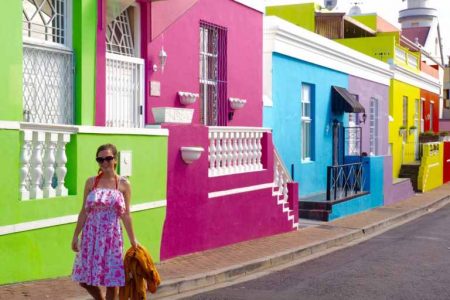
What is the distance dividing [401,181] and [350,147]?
2339mm

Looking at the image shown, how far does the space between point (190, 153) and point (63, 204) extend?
2488 millimetres

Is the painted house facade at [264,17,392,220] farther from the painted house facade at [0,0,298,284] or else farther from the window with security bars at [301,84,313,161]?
the painted house facade at [0,0,298,284]

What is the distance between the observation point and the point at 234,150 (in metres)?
11.2

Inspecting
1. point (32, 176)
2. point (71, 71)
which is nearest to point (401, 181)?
point (71, 71)

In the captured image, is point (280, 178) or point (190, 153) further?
point (280, 178)

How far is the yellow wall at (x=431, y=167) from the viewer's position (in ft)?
84.3

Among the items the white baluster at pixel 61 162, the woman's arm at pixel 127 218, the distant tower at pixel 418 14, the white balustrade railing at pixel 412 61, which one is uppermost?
the distant tower at pixel 418 14

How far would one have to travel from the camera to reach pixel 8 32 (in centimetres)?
741

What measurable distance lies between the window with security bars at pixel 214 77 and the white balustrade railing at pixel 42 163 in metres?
5.30

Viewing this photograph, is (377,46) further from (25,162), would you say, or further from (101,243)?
(101,243)

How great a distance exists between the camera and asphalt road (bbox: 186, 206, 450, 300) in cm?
787

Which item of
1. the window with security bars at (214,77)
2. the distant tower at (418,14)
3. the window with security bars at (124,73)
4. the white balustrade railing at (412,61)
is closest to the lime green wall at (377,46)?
the white balustrade railing at (412,61)

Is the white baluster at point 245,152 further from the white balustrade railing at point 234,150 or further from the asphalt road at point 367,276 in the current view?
the asphalt road at point 367,276

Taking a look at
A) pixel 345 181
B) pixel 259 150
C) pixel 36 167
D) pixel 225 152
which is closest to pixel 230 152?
pixel 225 152
